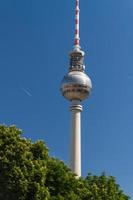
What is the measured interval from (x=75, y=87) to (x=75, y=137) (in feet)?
35.0

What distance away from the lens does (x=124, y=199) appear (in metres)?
60.9

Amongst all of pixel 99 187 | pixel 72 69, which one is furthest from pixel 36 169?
pixel 72 69

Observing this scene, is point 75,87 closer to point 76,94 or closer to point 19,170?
point 76,94

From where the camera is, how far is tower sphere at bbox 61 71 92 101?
12262cm

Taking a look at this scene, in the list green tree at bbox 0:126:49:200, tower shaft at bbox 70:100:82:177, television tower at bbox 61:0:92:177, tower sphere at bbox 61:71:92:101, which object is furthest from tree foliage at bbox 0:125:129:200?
tower sphere at bbox 61:71:92:101

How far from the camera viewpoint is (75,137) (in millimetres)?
120875

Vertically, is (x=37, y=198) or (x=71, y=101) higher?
(x=71, y=101)

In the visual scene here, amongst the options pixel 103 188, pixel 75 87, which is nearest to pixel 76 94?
pixel 75 87

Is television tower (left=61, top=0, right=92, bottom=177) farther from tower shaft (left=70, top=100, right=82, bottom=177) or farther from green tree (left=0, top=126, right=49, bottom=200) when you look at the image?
green tree (left=0, top=126, right=49, bottom=200)

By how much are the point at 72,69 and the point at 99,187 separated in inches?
2799

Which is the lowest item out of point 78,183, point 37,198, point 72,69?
point 37,198

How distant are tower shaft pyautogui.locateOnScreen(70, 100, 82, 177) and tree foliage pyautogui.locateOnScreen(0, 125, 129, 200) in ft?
200

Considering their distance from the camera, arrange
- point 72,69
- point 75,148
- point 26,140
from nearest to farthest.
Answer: point 26,140 → point 75,148 → point 72,69

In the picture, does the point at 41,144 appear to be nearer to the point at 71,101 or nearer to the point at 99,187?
the point at 99,187
